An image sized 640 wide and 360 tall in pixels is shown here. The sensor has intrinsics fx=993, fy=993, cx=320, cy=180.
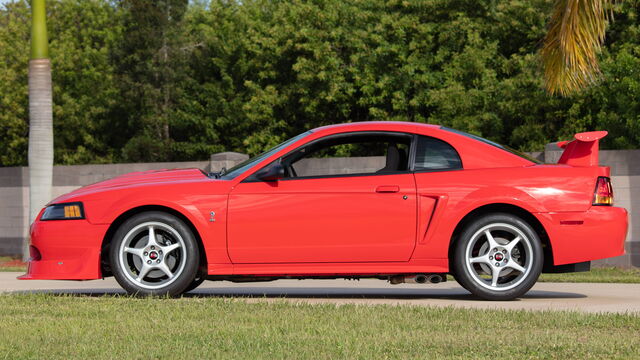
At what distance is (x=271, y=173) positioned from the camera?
338 inches

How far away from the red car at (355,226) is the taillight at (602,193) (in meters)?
0.01

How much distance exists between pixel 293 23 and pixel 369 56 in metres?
4.88

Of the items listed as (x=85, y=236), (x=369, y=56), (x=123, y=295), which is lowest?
(x=123, y=295)

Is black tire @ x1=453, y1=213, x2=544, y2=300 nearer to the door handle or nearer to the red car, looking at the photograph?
the red car

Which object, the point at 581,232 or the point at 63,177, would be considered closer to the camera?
the point at 581,232

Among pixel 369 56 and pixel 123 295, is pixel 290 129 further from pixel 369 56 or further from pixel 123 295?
pixel 123 295

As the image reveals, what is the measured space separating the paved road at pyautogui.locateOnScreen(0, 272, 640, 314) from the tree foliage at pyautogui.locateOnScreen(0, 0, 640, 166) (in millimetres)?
12296

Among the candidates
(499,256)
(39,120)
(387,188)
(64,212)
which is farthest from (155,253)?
(39,120)

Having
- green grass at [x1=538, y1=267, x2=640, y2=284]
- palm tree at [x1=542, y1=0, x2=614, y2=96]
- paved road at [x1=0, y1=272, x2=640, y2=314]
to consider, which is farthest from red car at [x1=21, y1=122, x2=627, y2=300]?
palm tree at [x1=542, y1=0, x2=614, y2=96]

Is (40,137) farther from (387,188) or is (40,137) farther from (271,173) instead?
(387,188)

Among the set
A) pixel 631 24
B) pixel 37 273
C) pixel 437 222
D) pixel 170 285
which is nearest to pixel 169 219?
pixel 170 285

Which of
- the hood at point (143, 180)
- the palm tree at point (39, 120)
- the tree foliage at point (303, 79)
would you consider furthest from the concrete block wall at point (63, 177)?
the tree foliage at point (303, 79)

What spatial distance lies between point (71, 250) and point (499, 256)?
3.75 meters

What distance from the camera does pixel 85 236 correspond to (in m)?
8.74
